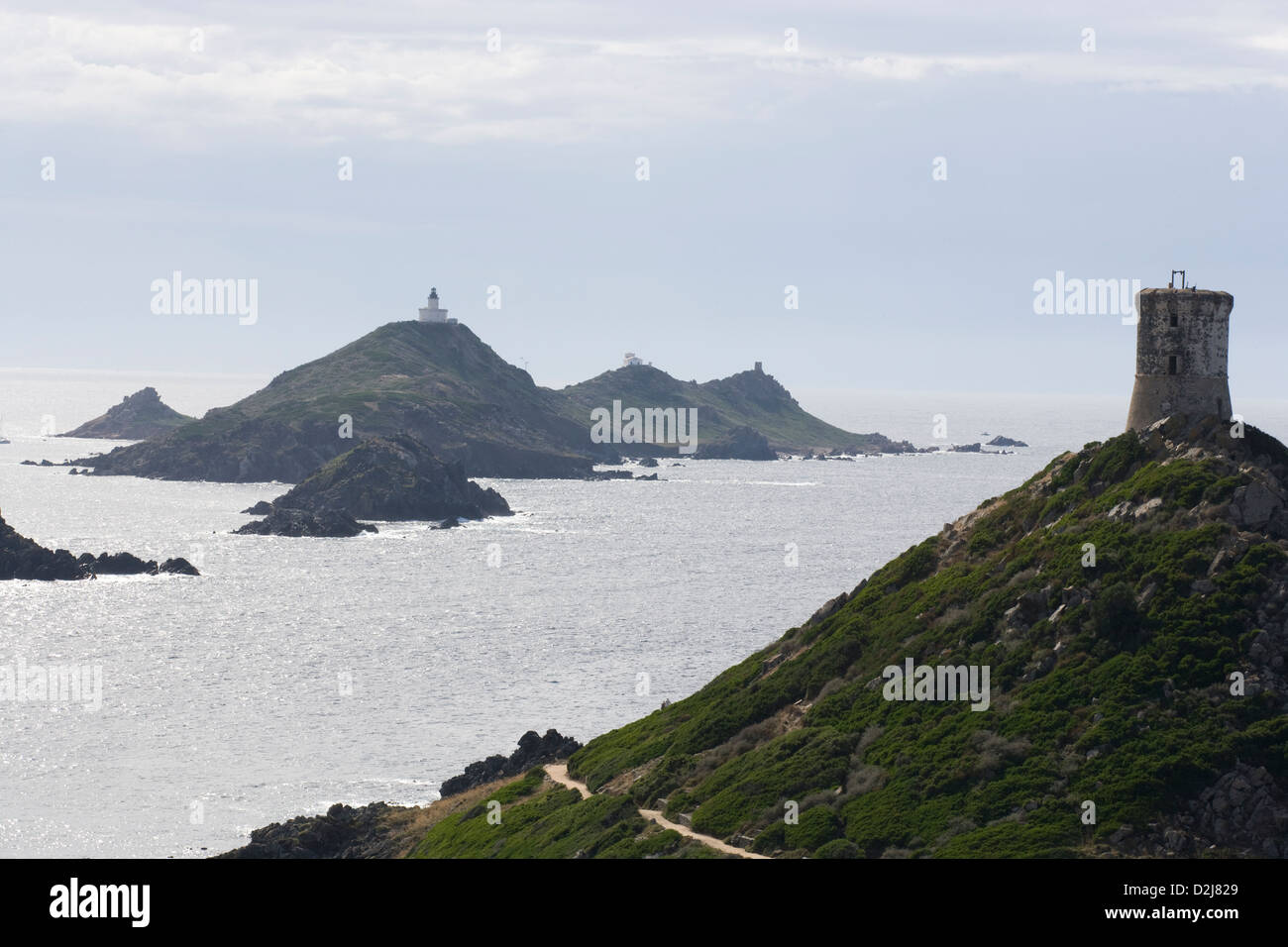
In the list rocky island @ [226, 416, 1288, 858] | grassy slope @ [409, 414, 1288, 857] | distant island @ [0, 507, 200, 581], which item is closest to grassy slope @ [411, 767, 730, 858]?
rocky island @ [226, 416, 1288, 858]

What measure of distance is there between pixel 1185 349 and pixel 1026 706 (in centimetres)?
1699

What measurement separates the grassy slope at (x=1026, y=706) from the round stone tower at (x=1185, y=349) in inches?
83.9

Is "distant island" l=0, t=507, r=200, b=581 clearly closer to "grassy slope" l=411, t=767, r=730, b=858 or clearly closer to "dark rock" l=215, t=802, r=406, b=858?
"dark rock" l=215, t=802, r=406, b=858

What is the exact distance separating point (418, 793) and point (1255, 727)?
4774 centimetres

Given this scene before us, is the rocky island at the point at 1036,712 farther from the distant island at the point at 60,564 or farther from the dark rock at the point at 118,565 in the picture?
the dark rock at the point at 118,565

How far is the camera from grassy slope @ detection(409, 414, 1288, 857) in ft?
146

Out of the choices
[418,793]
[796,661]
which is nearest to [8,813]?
[418,793]

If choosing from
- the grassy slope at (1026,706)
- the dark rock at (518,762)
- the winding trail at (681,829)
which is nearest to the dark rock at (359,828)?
the dark rock at (518,762)
